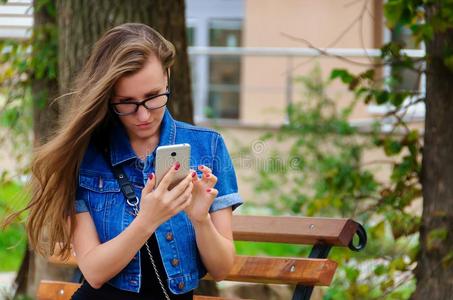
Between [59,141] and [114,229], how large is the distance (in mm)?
295

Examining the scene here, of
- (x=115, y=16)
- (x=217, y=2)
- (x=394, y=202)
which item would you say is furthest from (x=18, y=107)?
(x=217, y=2)

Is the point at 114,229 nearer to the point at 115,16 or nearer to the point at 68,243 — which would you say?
the point at 68,243

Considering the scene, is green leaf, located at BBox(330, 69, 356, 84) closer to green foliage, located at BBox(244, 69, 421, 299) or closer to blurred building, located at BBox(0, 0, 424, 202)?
green foliage, located at BBox(244, 69, 421, 299)

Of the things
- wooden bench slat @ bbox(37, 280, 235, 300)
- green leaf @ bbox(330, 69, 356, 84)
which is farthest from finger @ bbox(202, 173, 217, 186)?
green leaf @ bbox(330, 69, 356, 84)

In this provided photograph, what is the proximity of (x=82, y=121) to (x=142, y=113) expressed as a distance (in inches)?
7.4

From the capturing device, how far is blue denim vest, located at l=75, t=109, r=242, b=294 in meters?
2.88

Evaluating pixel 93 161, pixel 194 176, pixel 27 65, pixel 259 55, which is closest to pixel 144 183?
pixel 93 161

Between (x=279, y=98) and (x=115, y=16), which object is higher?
(x=115, y=16)

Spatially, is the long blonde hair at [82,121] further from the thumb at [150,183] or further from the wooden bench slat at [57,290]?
the wooden bench slat at [57,290]

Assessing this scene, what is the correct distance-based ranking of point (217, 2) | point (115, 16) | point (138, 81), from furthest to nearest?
point (217, 2) → point (115, 16) → point (138, 81)

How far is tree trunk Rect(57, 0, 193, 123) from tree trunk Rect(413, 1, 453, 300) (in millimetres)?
1104

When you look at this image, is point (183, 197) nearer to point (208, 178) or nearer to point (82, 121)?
point (208, 178)

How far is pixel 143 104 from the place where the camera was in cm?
278

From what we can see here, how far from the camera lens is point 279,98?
12.0 metres
